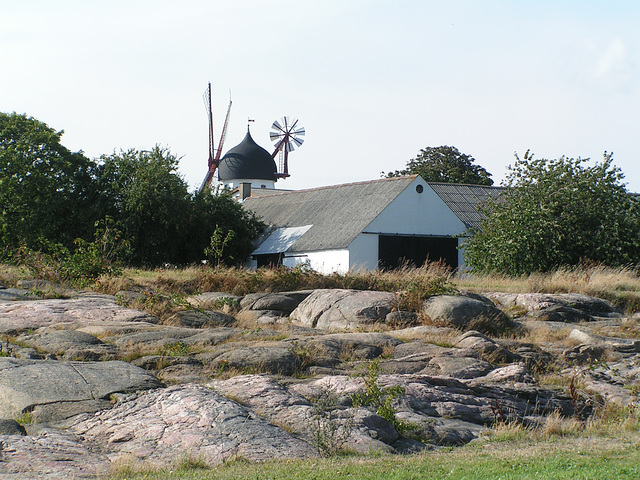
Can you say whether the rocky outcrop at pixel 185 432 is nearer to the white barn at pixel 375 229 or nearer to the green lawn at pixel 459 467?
the green lawn at pixel 459 467

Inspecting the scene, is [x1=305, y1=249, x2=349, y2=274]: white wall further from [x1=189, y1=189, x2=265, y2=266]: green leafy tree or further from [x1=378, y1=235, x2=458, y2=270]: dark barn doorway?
[x1=189, y1=189, x2=265, y2=266]: green leafy tree

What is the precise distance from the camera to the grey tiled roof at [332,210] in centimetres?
3641

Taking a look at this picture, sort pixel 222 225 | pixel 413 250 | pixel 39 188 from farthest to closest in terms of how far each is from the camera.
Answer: pixel 222 225 → pixel 413 250 → pixel 39 188

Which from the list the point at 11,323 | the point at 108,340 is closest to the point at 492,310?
the point at 108,340

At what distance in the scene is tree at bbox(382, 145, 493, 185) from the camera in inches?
2298

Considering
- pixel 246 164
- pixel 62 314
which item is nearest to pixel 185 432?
pixel 62 314

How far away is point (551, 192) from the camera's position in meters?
28.4

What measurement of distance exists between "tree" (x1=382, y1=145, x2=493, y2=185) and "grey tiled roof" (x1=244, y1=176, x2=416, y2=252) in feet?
55.2

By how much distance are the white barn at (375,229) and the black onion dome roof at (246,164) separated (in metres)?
30.6

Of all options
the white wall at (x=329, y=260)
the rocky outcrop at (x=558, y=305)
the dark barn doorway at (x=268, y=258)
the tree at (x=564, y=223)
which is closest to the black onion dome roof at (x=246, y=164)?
A: the dark barn doorway at (x=268, y=258)

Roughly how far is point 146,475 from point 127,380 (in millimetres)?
3091

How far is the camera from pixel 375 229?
3575 centimetres

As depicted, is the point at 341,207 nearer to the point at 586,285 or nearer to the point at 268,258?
the point at 268,258

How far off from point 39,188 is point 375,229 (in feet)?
49.6
